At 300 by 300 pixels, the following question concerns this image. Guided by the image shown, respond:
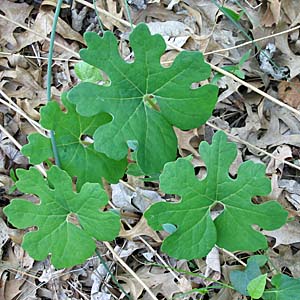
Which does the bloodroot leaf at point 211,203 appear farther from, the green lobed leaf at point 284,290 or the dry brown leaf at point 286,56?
the dry brown leaf at point 286,56

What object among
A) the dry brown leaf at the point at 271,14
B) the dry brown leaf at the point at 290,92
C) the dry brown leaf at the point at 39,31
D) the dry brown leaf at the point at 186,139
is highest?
the dry brown leaf at the point at 271,14

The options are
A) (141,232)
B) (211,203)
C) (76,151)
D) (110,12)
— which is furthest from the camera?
(110,12)

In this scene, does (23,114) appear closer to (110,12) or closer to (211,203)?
(110,12)

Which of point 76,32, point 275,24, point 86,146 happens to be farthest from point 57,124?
point 275,24

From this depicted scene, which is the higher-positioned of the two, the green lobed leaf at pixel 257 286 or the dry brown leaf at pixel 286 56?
the dry brown leaf at pixel 286 56

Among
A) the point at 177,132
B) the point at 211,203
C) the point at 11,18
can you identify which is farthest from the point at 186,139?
the point at 11,18

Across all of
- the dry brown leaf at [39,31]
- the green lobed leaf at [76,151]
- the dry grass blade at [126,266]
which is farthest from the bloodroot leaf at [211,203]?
the dry brown leaf at [39,31]
